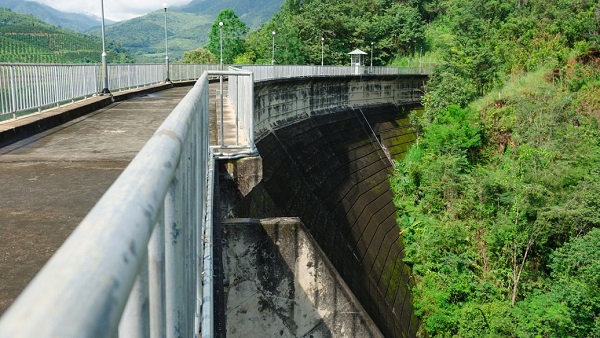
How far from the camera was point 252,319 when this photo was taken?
7594 millimetres

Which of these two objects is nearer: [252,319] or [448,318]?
[252,319]

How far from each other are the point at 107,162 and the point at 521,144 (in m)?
17.8

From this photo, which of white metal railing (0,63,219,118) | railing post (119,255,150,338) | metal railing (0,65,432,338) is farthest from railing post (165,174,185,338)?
white metal railing (0,63,219,118)

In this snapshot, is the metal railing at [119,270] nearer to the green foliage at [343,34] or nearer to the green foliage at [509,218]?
the green foliage at [509,218]

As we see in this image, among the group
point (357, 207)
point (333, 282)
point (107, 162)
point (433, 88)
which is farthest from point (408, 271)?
point (433, 88)

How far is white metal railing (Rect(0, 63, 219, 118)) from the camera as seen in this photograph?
9312 millimetres

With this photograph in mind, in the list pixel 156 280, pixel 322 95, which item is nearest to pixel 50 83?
pixel 156 280

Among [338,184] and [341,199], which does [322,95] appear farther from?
[341,199]

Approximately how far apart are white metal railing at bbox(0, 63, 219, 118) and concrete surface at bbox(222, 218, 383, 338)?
4801 mm

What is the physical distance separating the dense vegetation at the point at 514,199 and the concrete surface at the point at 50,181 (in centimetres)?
1010

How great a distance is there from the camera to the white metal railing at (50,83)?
9.31 metres

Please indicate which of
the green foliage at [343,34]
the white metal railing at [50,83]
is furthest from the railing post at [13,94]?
the green foliage at [343,34]

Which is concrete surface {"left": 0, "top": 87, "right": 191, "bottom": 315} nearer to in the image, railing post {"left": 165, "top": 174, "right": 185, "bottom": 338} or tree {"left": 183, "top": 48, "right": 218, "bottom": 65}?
railing post {"left": 165, "top": 174, "right": 185, "bottom": 338}

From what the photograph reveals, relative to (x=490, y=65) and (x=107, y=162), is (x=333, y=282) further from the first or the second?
(x=490, y=65)
